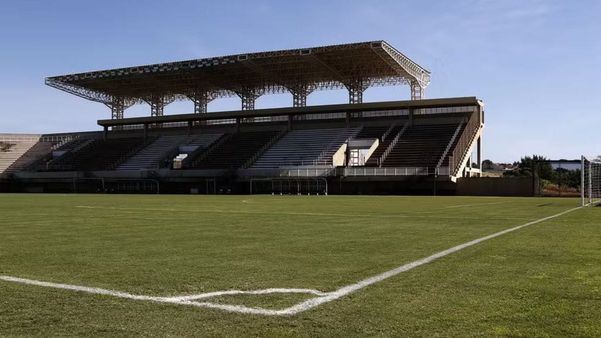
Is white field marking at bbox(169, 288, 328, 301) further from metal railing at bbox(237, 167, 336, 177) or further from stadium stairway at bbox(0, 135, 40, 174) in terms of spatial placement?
stadium stairway at bbox(0, 135, 40, 174)

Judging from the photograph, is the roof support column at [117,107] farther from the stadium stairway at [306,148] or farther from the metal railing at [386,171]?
the metal railing at [386,171]

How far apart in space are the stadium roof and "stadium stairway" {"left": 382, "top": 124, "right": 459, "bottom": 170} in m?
7.49

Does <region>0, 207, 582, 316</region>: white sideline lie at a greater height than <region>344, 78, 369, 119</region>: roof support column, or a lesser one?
lesser

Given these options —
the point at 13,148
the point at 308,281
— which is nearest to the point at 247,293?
the point at 308,281

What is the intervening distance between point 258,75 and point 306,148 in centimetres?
1201

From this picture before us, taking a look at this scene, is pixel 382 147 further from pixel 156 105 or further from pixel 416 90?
pixel 156 105

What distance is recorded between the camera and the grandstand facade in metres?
60.2

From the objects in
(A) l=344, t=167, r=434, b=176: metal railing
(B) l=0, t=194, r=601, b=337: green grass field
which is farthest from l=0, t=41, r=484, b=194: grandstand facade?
(B) l=0, t=194, r=601, b=337: green grass field

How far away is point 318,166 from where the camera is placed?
60.4 metres

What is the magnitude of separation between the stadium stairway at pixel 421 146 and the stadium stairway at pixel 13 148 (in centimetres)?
5589

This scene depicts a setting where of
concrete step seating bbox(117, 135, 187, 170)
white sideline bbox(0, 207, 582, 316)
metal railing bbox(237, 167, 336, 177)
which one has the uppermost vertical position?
concrete step seating bbox(117, 135, 187, 170)

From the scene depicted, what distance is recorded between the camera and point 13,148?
8869 centimetres

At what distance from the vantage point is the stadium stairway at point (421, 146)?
5862 cm

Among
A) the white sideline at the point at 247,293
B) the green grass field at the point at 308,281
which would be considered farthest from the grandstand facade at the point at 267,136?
the white sideline at the point at 247,293
